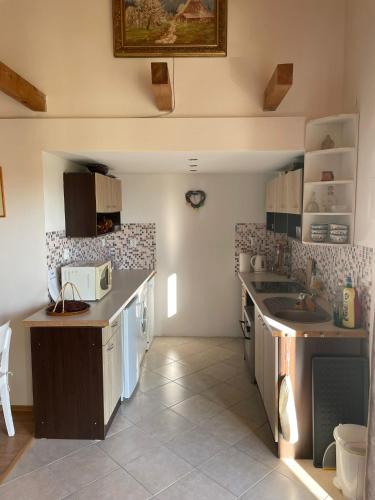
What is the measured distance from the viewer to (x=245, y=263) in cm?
438

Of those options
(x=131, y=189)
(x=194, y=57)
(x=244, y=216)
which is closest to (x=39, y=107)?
(x=194, y=57)

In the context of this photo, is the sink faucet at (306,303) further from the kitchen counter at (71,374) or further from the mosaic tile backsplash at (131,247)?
the mosaic tile backsplash at (131,247)

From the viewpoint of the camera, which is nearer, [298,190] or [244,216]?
[298,190]

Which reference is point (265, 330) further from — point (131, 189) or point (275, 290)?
point (131, 189)

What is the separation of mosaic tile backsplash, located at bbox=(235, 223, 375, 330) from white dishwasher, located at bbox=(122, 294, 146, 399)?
162 centimetres

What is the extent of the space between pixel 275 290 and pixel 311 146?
131 cm

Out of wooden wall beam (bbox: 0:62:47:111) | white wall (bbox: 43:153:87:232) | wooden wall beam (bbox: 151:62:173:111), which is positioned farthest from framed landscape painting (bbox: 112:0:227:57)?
white wall (bbox: 43:153:87:232)

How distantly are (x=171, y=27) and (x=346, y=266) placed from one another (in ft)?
6.93

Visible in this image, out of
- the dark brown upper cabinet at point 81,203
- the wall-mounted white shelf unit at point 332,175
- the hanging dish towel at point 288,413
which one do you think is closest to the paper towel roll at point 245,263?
the wall-mounted white shelf unit at point 332,175

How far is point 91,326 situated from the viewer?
244 cm

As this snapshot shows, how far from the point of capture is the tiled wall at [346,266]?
2.28 meters

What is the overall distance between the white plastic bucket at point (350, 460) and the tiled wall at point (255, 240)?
2534 millimetres

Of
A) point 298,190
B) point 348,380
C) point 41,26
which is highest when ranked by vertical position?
point 41,26

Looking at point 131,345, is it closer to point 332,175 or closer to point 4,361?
point 4,361
